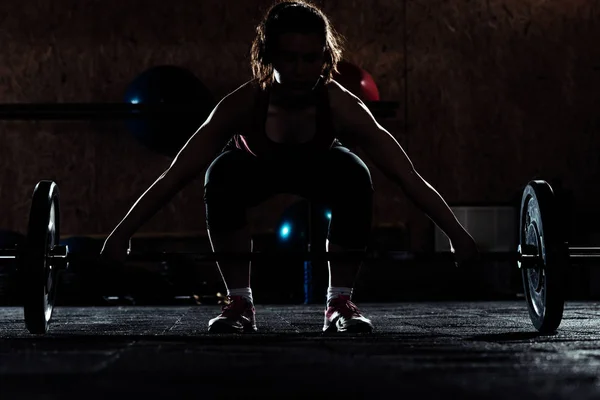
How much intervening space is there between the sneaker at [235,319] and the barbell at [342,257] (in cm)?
19

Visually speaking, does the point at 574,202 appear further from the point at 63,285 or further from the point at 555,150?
the point at 63,285

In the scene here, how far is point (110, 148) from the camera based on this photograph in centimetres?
643

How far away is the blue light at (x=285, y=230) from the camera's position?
5387mm

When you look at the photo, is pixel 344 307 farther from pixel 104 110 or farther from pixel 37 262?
pixel 104 110

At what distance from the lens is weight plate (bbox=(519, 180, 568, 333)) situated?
7.72 feet

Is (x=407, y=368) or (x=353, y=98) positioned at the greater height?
(x=353, y=98)

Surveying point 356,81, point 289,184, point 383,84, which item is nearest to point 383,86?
point 383,84

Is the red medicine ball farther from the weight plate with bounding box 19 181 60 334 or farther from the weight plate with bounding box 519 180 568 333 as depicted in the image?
the weight plate with bounding box 19 181 60 334

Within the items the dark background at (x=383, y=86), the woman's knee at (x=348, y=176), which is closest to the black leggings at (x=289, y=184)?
the woman's knee at (x=348, y=176)

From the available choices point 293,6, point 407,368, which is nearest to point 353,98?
point 293,6

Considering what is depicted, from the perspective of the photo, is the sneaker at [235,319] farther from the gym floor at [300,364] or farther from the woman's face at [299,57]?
the woman's face at [299,57]

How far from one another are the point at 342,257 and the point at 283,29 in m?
0.61

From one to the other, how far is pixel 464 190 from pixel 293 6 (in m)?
4.28

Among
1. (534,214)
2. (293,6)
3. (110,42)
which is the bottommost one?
(534,214)
